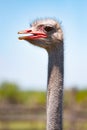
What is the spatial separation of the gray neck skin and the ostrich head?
0.06 m

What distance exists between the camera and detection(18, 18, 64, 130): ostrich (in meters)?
4.34

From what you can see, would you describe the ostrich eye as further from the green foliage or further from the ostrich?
the green foliage

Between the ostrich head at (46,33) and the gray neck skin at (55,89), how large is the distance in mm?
58

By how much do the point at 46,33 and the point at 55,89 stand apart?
470 mm

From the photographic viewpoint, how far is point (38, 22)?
467 centimetres

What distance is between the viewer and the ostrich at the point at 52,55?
434 centimetres

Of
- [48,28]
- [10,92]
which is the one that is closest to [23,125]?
[48,28]

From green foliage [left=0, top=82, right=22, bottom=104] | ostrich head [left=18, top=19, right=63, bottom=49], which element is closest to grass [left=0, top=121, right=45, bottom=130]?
ostrich head [left=18, top=19, right=63, bottom=49]

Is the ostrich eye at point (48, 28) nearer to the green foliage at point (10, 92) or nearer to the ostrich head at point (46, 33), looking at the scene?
the ostrich head at point (46, 33)

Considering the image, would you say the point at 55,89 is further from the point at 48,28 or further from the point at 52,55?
the point at 48,28

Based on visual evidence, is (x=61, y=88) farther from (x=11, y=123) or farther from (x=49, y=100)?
(x=11, y=123)

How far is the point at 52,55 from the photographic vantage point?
14.8 feet

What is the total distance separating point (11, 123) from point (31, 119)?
0.53 m

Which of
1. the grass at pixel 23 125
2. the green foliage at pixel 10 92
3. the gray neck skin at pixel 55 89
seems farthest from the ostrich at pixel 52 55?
the green foliage at pixel 10 92
